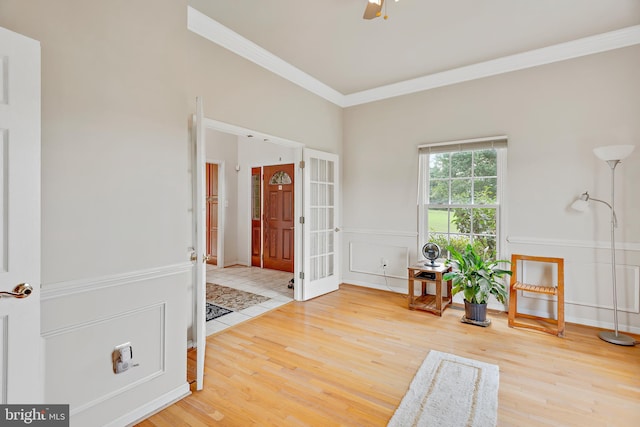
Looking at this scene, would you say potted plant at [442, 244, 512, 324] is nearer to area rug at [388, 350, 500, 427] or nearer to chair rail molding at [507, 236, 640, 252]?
chair rail molding at [507, 236, 640, 252]

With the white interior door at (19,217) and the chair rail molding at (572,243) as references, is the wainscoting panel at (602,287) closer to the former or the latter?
the chair rail molding at (572,243)

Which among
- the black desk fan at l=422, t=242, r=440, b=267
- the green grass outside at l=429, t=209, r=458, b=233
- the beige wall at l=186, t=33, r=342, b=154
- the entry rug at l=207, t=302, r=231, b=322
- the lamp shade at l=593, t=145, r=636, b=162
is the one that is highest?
the beige wall at l=186, t=33, r=342, b=154

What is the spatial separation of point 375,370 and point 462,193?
8.50ft

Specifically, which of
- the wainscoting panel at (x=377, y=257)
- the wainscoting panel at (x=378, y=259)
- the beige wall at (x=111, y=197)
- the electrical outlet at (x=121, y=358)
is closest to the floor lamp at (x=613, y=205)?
the wainscoting panel at (x=377, y=257)

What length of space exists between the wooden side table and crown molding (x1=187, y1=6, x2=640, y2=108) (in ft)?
7.88

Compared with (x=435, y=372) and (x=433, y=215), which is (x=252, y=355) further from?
(x=433, y=215)

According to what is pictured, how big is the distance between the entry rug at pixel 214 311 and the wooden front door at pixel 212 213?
104 inches

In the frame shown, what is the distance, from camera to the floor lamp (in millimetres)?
2822

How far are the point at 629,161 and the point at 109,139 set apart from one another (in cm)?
449

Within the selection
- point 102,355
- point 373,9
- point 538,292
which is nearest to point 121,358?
point 102,355

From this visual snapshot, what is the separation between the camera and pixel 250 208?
21.2ft

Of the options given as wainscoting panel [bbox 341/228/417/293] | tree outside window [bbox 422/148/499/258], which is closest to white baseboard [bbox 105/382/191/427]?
wainscoting panel [bbox 341/228/417/293]

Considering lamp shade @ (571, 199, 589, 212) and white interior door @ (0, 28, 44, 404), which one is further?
lamp shade @ (571, 199, 589, 212)

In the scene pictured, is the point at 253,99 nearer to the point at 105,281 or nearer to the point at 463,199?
the point at 105,281
